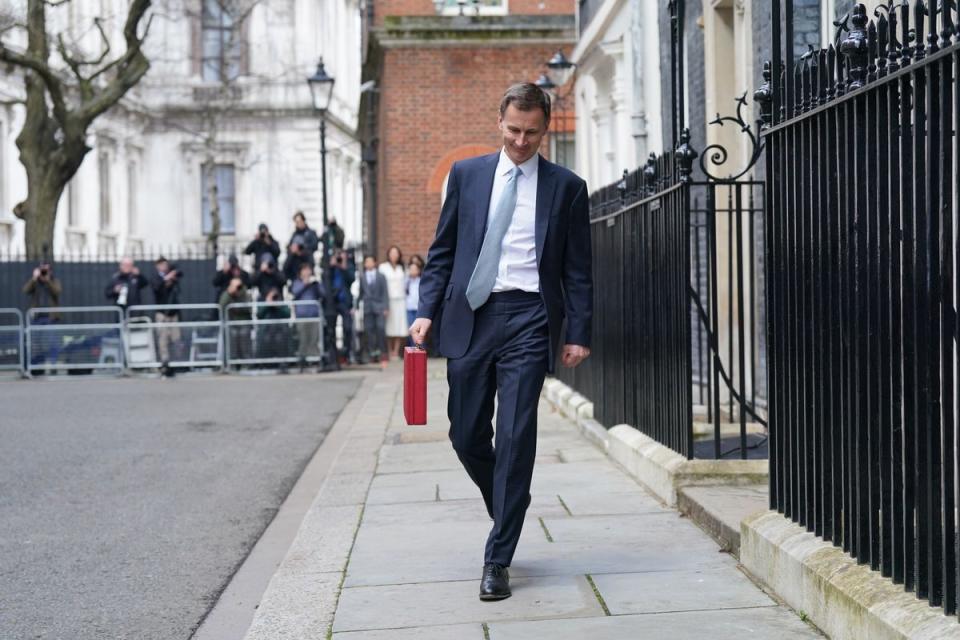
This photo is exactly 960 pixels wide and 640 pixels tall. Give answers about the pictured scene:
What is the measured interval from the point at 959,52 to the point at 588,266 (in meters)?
2.41

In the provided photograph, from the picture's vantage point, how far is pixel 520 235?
5.79 metres

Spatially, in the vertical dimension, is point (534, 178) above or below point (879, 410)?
above

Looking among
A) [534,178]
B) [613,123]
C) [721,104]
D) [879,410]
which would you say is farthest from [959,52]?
[613,123]

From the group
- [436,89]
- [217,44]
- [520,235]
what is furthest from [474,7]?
[217,44]

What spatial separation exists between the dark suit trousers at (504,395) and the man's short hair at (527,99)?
0.69m

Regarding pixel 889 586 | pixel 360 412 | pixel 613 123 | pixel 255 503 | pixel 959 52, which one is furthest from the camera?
pixel 613 123

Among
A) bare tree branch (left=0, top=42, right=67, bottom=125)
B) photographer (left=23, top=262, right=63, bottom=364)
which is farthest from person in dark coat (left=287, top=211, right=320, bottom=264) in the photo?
bare tree branch (left=0, top=42, right=67, bottom=125)

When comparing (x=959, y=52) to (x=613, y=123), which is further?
(x=613, y=123)

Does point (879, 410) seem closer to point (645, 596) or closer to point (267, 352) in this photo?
point (645, 596)

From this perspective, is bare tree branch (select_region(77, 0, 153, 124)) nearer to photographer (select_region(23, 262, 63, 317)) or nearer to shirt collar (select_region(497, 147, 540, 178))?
photographer (select_region(23, 262, 63, 317))

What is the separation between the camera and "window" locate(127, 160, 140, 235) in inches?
1944

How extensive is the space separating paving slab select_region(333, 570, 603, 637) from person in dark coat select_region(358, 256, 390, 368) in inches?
720

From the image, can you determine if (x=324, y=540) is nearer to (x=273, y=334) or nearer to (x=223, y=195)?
(x=273, y=334)

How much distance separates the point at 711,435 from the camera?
9039mm
